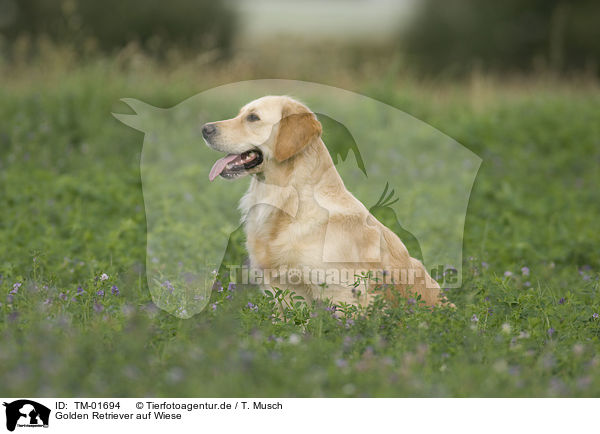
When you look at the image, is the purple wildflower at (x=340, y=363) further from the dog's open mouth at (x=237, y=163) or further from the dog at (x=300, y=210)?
the dog's open mouth at (x=237, y=163)

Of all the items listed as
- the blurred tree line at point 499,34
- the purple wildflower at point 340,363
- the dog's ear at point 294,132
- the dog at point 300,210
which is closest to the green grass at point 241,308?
the purple wildflower at point 340,363

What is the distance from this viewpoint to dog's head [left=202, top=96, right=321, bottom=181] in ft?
11.4

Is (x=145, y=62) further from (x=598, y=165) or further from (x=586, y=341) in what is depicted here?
(x=586, y=341)

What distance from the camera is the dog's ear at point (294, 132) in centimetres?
349

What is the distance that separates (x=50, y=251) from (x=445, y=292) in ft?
8.86

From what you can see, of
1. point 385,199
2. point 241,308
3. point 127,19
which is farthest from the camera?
point 127,19

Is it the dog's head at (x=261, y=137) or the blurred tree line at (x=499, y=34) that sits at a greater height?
the blurred tree line at (x=499, y=34)

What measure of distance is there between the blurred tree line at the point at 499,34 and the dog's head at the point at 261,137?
1616 cm

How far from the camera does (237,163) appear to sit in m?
3.51
